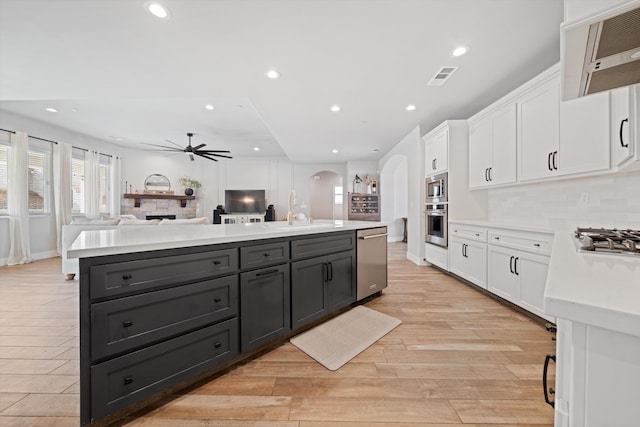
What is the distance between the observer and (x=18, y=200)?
465 cm

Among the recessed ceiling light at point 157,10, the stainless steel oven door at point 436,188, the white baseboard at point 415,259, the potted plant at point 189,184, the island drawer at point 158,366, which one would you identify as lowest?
the white baseboard at point 415,259

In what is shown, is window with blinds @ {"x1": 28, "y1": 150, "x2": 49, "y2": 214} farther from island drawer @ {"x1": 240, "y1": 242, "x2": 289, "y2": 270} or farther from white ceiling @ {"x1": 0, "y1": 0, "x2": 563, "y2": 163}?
island drawer @ {"x1": 240, "y1": 242, "x2": 289, "y2": 270}

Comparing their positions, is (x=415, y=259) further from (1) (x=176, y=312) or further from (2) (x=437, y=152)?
(1) (x=176, y=312)

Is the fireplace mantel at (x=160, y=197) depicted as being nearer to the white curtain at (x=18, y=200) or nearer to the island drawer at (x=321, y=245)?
the white curtain at (x=18, y=200)

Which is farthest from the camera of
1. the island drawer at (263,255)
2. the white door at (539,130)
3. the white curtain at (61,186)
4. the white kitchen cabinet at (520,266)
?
the white curtain at (61,186)

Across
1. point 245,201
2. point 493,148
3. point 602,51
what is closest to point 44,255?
point 245,201

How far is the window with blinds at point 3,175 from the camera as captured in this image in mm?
4559

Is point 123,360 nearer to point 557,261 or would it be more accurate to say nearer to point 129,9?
point 557,261

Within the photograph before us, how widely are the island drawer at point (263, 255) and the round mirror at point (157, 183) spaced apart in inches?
313

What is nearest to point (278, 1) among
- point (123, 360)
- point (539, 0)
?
point (539, 0)

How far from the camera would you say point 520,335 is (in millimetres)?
2041

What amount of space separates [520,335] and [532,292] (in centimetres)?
46

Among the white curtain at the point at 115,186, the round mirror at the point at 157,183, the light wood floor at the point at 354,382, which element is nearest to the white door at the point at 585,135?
the light wood floor at the point at 354,382

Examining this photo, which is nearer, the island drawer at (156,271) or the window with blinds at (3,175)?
the island drawer at (156,271)
